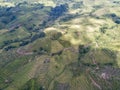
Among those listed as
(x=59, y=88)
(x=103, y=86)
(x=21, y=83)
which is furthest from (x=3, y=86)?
(x=103, y=86)

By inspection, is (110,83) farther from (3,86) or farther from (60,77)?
(3,86)

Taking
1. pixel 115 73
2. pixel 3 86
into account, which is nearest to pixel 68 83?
pixel 115 73

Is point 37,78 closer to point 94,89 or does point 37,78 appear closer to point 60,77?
point 60,77

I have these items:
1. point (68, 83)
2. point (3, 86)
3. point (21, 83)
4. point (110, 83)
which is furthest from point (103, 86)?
point (3, 86)

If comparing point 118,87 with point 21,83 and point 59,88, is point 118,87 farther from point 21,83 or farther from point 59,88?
point 21,83

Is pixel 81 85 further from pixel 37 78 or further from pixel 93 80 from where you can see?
pixel 37 78
